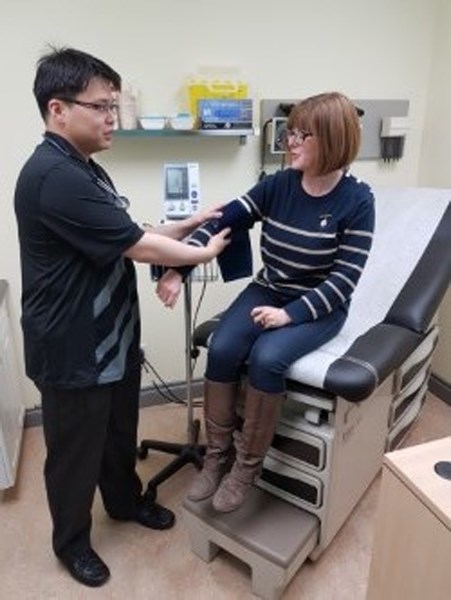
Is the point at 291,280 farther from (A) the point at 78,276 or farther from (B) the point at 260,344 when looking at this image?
(A) the point at 78,276

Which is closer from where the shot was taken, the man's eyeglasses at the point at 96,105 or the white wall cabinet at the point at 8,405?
the man's eyeglasses at the point at 96,105

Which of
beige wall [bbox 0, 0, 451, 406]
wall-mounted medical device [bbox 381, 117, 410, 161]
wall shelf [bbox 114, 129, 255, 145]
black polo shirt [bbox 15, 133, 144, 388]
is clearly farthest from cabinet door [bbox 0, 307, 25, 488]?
wall-mounted medical device [bbox 381, 117, 410, 161]

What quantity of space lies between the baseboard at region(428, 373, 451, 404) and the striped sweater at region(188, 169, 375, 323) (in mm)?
1302

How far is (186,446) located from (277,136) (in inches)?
51.4

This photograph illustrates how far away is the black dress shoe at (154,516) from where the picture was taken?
1659mm

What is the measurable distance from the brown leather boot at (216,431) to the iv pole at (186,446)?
0.37 meters

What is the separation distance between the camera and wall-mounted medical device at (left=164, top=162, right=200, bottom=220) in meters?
1.70

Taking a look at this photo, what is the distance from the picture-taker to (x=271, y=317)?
1327mm

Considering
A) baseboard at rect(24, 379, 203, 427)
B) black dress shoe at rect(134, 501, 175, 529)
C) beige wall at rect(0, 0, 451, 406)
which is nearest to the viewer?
black dress shoe at rect(134, 501, 175, 529)

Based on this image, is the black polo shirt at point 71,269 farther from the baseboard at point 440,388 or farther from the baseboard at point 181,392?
the baseboard at point 440,388

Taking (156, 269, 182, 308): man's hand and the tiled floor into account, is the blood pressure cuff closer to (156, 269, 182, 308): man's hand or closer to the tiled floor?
(156, 269, 182, 308): man's hand

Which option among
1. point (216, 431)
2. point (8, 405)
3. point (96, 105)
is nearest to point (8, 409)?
point (8, 405)

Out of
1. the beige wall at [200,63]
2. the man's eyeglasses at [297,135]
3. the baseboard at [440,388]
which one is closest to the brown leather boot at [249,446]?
the man's eyeglasses at [297,135]

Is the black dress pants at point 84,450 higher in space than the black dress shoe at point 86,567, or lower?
higher
